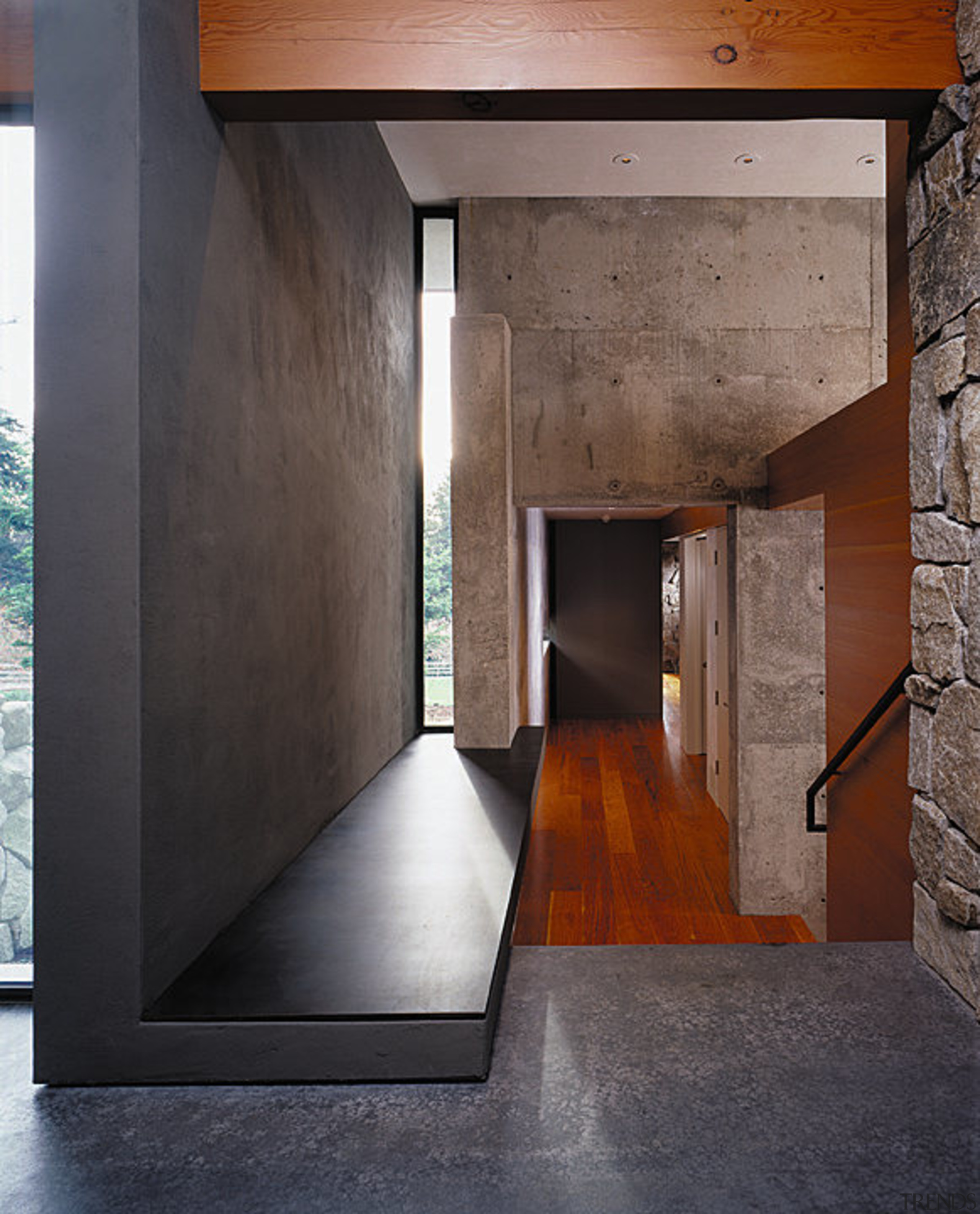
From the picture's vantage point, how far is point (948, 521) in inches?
70.6

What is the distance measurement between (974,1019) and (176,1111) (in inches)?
57.9

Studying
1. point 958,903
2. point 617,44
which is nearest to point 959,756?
point 958,903

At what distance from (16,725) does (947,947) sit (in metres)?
2.07

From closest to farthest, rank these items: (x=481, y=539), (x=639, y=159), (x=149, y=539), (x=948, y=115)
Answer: (x=149, y=539), (x=948, y=115), (x=481, y=539), (x=639, y=159)

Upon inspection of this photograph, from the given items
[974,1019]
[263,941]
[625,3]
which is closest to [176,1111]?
[263,941]

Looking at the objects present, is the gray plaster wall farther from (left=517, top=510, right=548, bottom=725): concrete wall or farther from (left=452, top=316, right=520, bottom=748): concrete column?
(left=517, top=510, right=548, bottom=725): concrete wall

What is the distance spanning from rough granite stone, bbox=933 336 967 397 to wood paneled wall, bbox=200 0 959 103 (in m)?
0.54

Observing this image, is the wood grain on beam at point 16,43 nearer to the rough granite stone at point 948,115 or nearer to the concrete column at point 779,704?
the rough granite stone at point 948,115

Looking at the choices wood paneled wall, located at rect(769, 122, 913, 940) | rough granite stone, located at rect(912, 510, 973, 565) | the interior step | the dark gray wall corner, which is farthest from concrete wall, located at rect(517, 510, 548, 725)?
rough granite stone, located at rect(912, 510, 973, 565)

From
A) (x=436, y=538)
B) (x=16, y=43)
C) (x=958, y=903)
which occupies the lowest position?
(x=958, y=903)

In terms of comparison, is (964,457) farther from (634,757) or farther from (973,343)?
(634,757)

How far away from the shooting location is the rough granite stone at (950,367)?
173 centimetres

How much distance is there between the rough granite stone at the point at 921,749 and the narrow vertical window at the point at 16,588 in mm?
1994

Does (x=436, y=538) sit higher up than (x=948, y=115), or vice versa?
(x=948, y=115)
